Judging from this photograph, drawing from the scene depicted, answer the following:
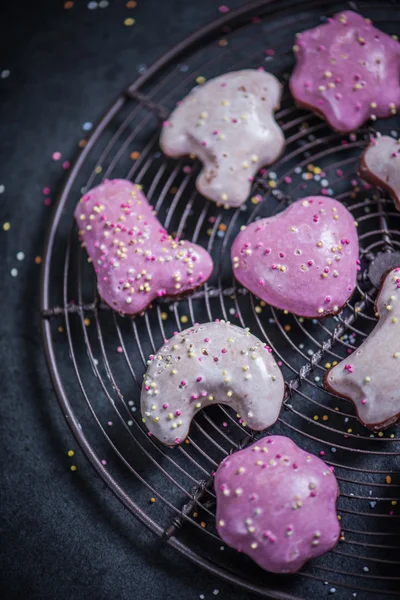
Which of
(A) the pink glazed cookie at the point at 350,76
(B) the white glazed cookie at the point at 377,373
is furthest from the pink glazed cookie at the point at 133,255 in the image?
(A) the pink glazed cookie at the point at 350,76

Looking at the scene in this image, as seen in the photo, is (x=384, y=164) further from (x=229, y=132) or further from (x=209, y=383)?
(x=209, y=383)

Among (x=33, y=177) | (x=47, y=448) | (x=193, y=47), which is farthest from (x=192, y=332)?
(x=193, y=47)

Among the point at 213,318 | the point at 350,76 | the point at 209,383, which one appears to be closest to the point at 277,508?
the point at 209,383

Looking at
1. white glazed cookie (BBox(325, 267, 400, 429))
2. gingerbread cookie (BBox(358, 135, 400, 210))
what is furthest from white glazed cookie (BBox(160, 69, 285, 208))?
white glazed cookie (BBox(325, 267, 400, 429))

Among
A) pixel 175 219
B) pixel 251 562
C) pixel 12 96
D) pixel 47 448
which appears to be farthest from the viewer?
pixel 12 96

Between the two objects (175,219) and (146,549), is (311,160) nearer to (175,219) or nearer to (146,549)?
(175,219)

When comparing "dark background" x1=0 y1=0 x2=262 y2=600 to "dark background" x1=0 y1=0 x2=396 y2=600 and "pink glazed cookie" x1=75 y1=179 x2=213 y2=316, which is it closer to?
"dark background" x1=0 y1=0 x2=396 y2=600
